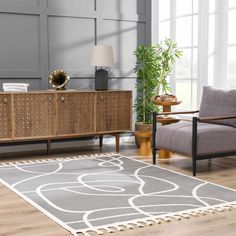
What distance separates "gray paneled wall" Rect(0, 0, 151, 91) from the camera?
5.25m

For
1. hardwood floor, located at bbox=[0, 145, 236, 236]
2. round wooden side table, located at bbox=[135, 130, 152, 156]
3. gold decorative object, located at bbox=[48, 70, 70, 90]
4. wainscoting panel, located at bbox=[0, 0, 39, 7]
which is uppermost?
wainscoting panel, located at bbox=[0, 0, 39, 7]

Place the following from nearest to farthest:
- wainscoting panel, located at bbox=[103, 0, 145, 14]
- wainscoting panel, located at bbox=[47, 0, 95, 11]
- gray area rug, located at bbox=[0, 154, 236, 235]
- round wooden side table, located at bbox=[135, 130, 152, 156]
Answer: gray area rug, located at bbox=[0, 154, 236, 235]
round wooden side table, located at bbox=[135, 130, 152, 156]
wainscoting panel, located at bbox=[47, 0, 95, 11]
wainscoting panel, located at bbox=[103, 0, 145, 14]

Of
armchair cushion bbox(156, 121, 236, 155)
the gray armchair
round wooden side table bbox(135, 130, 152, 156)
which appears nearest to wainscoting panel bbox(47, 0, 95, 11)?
round wooden side table bbox(135, 130, 152, 156)

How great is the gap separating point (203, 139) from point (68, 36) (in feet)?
7.61

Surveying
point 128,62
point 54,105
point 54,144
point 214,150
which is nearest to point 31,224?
point 214,150

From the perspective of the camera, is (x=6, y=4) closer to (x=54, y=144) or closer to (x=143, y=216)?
(x=54, y=144)

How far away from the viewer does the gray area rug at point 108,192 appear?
2943mm

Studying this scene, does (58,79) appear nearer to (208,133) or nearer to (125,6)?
(125,6)

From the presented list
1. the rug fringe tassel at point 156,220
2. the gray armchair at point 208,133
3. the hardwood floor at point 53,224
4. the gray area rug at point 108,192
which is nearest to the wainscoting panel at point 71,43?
the gray area rug at point 108,192

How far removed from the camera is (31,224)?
2.84m

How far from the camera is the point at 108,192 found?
355 centimetres

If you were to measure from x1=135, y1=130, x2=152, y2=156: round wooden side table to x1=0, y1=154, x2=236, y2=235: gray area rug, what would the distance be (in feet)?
1.54

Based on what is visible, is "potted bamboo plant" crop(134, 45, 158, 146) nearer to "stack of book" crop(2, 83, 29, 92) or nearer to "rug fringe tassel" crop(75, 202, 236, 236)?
"stack of book" crop(2, 83, 29, 92)

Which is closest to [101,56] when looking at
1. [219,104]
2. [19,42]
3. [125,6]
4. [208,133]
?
[19,42]
